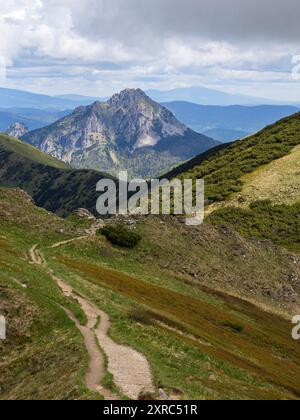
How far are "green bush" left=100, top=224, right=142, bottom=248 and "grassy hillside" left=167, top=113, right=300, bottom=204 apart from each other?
6087 cm

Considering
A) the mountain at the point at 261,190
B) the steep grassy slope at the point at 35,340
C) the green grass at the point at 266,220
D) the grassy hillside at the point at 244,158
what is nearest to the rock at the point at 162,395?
the steep grassy slope at the point at 35,340

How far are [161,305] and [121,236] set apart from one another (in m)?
23.7

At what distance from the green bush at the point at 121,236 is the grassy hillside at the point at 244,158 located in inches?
2396

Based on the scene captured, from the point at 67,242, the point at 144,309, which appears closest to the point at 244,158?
the point at 67,242

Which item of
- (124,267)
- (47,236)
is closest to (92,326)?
(124,267)

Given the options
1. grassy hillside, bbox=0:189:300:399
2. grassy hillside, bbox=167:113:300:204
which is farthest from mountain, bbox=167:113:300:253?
grassy hillside, bbox=0:189:300:399

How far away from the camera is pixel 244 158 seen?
162 metres

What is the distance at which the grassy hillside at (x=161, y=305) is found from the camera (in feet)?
100

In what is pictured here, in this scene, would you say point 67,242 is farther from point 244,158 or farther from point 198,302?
point 244,158

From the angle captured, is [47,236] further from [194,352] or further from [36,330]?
[194,352]

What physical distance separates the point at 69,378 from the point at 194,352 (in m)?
11.8

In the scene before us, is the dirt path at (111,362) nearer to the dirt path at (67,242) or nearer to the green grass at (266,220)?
the dirt path at (67,242)

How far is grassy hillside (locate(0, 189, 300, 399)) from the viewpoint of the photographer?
100ft

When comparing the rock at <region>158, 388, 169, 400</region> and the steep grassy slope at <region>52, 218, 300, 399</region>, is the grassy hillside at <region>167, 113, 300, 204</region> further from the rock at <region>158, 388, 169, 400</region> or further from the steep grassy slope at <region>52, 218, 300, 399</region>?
the rock at <region>158, 388, 169, 400</region>
